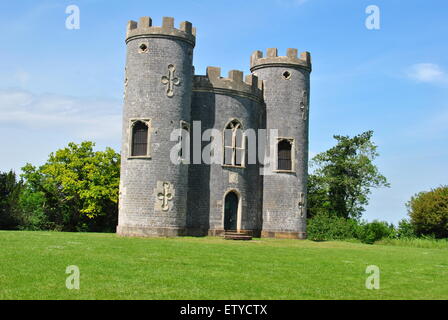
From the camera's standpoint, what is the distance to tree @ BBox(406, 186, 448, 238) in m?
34.8

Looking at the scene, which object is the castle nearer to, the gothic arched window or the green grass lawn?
the gothic arched window

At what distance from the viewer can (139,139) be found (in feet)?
87.4

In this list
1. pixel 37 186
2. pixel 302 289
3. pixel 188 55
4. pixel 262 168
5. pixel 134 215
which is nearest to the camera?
pixel 302 289

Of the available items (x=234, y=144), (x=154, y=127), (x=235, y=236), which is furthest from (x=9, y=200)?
(x=235, y=236)

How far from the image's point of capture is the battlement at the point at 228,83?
29.2m

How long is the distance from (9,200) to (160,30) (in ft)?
55.6

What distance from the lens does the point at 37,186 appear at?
4112 centimetres

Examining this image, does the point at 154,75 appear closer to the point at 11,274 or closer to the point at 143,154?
the point at 143,154

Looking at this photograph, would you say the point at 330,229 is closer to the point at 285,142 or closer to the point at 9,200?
the point at 285,142

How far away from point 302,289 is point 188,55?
61.9 feet

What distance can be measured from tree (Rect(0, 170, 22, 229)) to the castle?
39.3ft

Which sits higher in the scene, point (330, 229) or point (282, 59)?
point (282, 59)

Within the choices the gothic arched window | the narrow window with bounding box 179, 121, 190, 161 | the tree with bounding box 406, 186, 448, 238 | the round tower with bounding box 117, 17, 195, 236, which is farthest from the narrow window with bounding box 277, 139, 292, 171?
the tree with bounding box 406, 186, 448, 238
